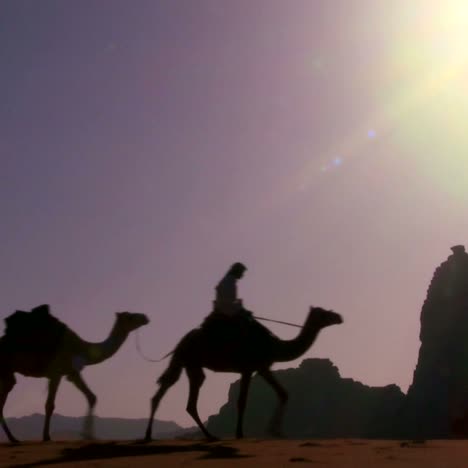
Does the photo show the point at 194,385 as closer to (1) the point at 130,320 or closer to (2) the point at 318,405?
(1) the point at 130,320

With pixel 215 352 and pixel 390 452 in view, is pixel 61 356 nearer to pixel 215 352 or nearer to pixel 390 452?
pixel 215 352

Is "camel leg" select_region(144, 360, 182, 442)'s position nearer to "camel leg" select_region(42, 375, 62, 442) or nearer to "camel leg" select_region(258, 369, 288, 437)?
"camel leg" select_region(258, 369, 288, 437)

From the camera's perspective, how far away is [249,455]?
776cm

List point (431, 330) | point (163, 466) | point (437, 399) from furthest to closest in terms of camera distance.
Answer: point (431, 330) → point (437, 399) → point (163, 466)

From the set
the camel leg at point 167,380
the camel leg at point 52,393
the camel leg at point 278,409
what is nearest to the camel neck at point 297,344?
the camel leg at point 278,409

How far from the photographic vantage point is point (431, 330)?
73812mm

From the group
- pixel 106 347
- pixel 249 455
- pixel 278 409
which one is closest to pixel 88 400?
pixel 106 347

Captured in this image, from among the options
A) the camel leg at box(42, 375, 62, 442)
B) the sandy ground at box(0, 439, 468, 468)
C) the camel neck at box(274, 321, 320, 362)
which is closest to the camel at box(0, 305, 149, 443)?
the camel leg at box(42, 375, 62, 442)

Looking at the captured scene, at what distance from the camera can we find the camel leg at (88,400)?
1330 cm

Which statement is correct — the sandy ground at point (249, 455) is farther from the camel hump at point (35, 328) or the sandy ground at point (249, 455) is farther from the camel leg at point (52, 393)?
the camel hump at point (35, 328)

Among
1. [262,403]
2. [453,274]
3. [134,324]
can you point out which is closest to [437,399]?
[453,274]

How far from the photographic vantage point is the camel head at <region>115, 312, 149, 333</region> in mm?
15109

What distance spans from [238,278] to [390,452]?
572 cm

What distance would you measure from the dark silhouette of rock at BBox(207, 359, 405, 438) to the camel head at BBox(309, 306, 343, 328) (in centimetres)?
6481
